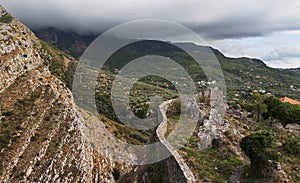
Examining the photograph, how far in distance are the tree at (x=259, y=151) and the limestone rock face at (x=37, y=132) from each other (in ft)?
71.8

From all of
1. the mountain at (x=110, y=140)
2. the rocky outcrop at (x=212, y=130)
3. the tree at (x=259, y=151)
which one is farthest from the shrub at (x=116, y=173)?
the tree at (x=259, y=151)

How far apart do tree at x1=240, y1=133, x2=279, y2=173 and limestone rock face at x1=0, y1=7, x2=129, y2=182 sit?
862 inches

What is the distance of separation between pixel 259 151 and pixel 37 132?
26.3m

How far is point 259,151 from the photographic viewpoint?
1612 cm

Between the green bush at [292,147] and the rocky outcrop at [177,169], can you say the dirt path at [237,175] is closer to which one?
the rocky outcrop at [177,169]

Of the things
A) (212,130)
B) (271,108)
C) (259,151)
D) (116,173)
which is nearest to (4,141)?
(116,173)

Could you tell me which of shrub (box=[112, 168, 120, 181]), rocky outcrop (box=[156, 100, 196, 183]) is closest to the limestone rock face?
shrub (box=[112, 168, 120, 181])

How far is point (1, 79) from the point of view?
36.1 m

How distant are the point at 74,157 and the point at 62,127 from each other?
14.6ft

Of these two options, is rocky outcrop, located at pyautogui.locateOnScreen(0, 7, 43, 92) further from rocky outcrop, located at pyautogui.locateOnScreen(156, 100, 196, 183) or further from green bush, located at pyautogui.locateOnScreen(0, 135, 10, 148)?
rocky outcrop, located at pyautogui.locateOnScreen(156, 100, 196, 183)

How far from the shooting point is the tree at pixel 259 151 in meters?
15.9

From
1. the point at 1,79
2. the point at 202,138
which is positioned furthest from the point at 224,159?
the point at 1,79

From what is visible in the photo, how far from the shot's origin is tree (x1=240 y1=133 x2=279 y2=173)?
1590 centimetres

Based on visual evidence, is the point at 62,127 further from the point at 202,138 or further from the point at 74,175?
the point at 202,138
